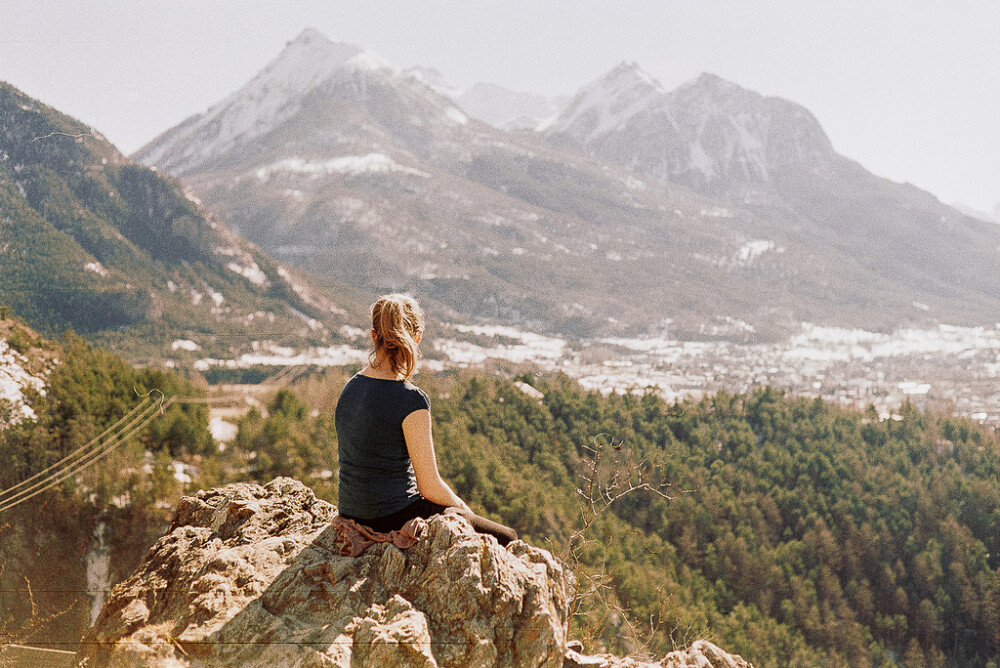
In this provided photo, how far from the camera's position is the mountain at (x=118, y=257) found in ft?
101

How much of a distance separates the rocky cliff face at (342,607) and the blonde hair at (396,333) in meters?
0.81

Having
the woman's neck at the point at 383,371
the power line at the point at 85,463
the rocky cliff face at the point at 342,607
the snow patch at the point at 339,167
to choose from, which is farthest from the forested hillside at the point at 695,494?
the snow patch at the point at 339,167

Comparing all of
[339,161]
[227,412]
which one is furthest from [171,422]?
[339,161]

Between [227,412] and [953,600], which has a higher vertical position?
[227,412]

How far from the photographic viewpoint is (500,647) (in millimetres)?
3270

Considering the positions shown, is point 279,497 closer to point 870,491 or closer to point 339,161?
point 870,491

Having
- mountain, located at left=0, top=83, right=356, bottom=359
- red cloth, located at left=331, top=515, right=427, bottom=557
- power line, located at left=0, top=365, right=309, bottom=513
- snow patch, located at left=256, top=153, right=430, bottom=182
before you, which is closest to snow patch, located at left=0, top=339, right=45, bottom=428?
power line, located at left=0, top=365, right=309, bottom=513

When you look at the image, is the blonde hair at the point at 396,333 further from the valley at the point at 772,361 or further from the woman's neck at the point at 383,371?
the valley at the point at 772,361

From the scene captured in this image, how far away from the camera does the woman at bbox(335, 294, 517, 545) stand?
343 centimetres

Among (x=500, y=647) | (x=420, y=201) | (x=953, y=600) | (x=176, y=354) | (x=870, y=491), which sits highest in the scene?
(x=420, y=201)

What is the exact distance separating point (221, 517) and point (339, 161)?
7588 inches

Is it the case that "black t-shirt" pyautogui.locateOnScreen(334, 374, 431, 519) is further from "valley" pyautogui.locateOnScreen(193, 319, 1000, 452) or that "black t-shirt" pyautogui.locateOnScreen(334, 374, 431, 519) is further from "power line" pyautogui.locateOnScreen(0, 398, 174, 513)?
"valley" pyautogui.locateOnScreen(193, 319, 1000, 452)

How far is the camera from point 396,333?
3422mm

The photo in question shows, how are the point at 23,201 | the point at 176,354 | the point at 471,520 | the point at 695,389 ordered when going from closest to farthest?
the point at 471,520, the point at 23,201, the point at 176,354, the point at 695,389
